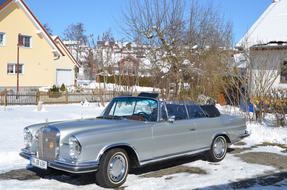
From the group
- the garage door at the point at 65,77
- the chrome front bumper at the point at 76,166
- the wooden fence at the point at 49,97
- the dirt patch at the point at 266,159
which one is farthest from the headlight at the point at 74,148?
the garage door at the point at 65,77

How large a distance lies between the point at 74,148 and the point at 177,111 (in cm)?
266

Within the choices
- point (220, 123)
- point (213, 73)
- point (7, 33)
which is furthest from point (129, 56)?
point (220, 123)

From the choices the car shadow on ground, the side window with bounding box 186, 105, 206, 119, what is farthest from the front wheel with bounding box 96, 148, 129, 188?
the side window with bounding box 186, 105, 206, 119

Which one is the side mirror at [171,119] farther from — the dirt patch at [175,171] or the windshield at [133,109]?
the dirt patch at [175,171]

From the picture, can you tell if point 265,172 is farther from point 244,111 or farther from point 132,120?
point 244,111

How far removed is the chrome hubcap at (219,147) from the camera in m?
8.85

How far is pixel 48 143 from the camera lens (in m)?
6.68

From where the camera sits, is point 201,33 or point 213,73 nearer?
point 213,73

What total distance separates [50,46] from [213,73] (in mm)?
21602

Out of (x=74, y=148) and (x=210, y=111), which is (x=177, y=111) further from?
(x=74, y=148)

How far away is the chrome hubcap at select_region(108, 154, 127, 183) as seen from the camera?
666 centimetres

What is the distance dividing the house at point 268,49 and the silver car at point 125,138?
6803 mm

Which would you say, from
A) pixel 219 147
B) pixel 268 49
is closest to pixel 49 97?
pixel 268 49

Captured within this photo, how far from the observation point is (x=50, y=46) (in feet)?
118
